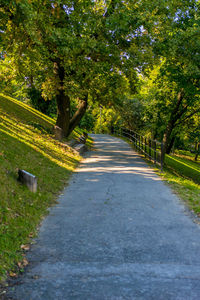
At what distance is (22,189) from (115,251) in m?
3.38

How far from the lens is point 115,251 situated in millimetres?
4824

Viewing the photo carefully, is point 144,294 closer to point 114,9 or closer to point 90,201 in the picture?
point 90,201

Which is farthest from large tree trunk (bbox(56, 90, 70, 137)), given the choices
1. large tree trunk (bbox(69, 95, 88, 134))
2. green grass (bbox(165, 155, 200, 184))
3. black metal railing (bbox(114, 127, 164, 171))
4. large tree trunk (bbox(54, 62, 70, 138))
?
green grass (bbox(165, 155, 200, 184))

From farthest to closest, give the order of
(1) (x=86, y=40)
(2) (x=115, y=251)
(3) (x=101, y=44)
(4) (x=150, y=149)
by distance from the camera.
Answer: (4) (x=150, y=149) → (3) (x=101, y=44) → (1) (x=86, y=40) → (2) (x=115, y=251)

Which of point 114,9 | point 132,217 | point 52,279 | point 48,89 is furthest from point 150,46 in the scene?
point 52,279

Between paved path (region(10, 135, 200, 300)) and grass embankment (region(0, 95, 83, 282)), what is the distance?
0.92ft

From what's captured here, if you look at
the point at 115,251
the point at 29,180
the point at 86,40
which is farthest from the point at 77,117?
the point at 115,251

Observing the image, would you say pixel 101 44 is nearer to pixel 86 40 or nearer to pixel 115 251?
pixel 86 40

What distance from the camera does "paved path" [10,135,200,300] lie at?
3.64 m

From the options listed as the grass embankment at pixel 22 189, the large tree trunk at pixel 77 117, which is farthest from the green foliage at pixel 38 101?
the grass embankment at pixel 22 189

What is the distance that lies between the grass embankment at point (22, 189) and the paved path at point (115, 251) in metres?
0.28

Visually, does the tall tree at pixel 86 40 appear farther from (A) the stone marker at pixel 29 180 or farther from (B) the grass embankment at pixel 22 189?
(A) the stone marker at pixel 29 180

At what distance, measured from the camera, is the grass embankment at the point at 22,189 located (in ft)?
15.4

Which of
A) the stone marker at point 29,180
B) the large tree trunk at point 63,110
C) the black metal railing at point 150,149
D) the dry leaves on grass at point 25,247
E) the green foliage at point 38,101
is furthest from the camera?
the green foliage at point 38,101
